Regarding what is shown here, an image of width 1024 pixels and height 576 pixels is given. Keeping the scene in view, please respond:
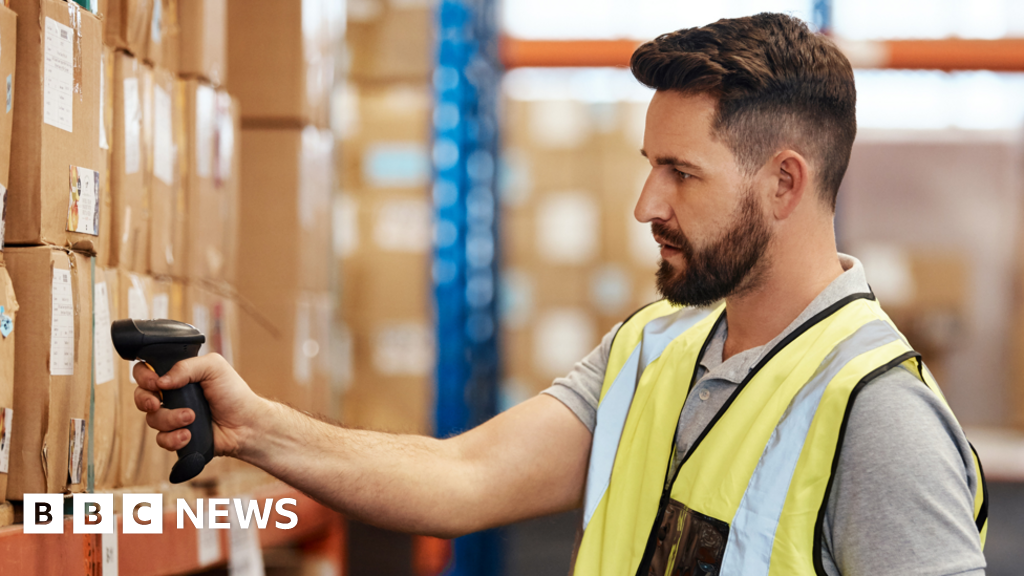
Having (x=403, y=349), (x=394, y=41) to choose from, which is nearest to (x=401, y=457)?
(x=403, y=349)

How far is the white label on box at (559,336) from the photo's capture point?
19.4 ft

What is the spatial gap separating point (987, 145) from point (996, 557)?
3511 mm

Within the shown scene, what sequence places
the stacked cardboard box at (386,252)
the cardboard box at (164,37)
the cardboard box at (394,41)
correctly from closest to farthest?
the cardboard box at (164,37)
the cardboard box at (394,41)
the stacked cardboard box at (386,252)

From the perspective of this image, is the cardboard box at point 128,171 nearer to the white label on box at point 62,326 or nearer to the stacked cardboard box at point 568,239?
the white label on box at point 62,326

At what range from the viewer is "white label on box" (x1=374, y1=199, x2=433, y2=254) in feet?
15.5

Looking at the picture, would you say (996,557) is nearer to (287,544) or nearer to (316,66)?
(287,544)

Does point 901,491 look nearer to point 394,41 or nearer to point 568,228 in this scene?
point 394,41

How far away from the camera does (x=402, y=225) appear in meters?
4.73

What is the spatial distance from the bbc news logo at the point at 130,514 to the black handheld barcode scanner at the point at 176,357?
0.27 m

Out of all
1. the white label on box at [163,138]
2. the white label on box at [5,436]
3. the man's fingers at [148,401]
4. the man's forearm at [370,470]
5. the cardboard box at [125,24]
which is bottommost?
the man's forearm at [370,470]

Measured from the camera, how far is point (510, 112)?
598 centimetres

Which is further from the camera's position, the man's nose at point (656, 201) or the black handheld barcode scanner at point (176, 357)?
the man's nose at point (656, 201)

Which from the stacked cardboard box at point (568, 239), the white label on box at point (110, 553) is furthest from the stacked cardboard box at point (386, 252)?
the white label on box at point (110, 553)


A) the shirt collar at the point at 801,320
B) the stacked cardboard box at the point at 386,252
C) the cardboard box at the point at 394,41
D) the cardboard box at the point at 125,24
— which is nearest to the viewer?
the shirt collar at the point at 801,320
